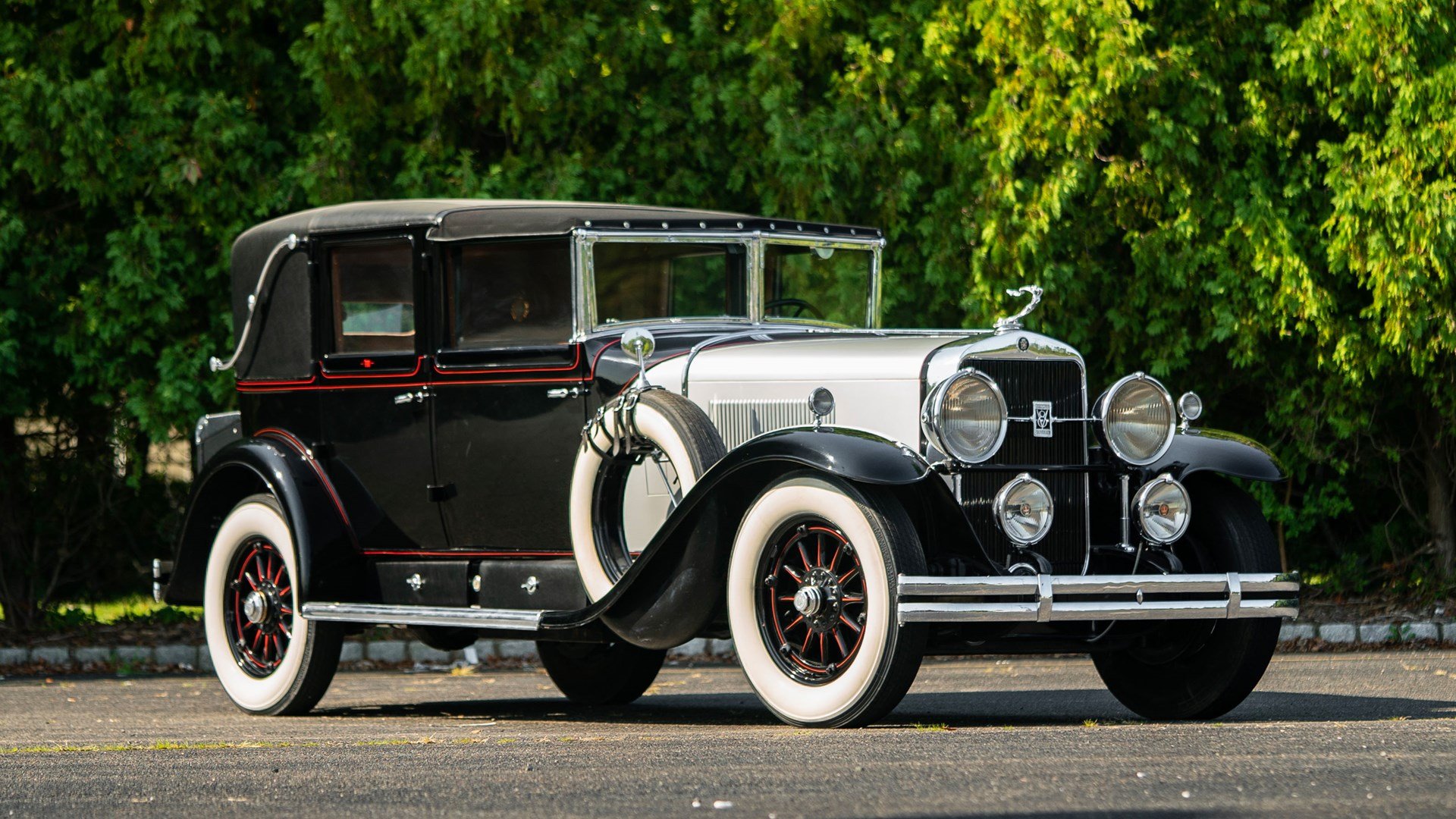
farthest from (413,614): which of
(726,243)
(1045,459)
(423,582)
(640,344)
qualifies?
(1045,459)

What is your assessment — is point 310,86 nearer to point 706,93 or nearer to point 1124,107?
point 706,93

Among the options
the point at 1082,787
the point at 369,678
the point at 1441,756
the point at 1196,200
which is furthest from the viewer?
the point at 1196,200

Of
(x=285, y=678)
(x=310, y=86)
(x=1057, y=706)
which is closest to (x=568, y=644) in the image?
(x=285, y=678)

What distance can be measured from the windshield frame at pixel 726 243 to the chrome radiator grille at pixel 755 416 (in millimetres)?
823

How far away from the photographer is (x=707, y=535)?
7234mm

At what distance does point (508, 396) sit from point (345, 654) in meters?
5.07

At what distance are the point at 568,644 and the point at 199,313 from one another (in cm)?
532

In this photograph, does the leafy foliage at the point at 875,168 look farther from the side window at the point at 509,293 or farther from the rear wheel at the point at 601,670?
the side window at the point at 509,293

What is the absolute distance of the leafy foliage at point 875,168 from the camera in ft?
39.9

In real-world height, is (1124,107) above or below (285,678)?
above

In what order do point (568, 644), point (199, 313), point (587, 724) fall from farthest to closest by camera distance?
point (199, 313) < point (568, 644) < point (587, 724)

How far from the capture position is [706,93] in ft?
44.8

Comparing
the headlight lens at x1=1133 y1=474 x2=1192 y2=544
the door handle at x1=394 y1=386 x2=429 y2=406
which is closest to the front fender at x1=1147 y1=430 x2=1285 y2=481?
the headlight lens at x1=1133 y1=474 x2=1192 y2=544

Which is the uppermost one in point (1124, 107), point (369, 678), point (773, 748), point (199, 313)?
point (1124, 107)
